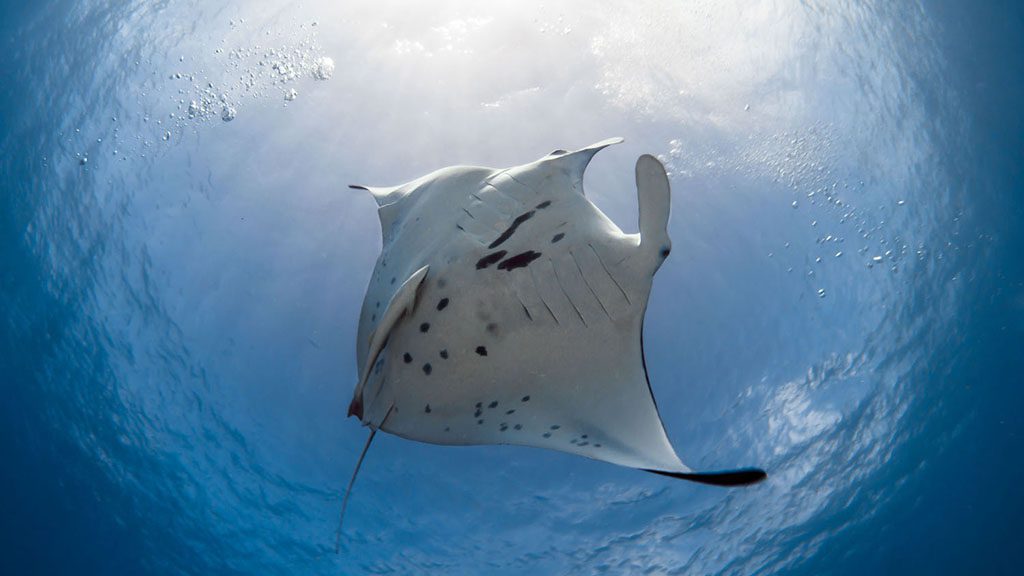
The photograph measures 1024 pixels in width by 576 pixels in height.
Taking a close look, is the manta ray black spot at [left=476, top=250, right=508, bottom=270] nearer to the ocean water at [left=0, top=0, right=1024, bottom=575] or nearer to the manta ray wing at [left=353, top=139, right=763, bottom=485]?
the manta ray wing at [left=353, top=139, right=763, bottom=485]

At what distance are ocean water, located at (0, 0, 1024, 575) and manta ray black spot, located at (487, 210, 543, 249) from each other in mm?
5248

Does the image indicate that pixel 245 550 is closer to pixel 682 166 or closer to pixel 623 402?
pixel 682 166

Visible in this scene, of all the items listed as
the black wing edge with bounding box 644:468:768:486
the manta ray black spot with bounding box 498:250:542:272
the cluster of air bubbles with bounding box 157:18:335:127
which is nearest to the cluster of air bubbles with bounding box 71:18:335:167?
the cluster of air bubbles with bounding box 157:18:335:127

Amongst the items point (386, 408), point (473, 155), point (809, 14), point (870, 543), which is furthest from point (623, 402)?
point (870, 543)

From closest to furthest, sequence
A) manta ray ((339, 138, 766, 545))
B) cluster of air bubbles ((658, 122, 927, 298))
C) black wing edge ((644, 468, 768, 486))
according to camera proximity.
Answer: black wing edge ((644, 468, 768, 486)), manta ray ((339, 138, 766, 545)), cluster of air bubbles ((658, 122, 927, 298))

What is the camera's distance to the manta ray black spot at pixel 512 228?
2.68 meters

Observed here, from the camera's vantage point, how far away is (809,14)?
7.38 m

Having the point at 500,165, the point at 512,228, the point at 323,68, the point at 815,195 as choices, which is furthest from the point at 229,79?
the point at 815,195

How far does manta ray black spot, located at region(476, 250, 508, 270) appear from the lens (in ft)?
8.72

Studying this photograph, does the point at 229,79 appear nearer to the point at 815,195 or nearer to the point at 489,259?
the point at 489,259

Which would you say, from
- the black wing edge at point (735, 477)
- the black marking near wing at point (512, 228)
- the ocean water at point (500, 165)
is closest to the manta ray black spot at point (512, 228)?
the black marking near wing at point (512, 228)

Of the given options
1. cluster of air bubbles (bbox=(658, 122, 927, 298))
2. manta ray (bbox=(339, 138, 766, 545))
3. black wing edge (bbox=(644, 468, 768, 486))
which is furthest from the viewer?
cluster of air bubbles (bbox=(658, 122, 927, 298))

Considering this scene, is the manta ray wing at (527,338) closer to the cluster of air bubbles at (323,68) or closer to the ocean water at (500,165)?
the ocean water at (500,165)

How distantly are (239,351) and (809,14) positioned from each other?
10.7 meters
